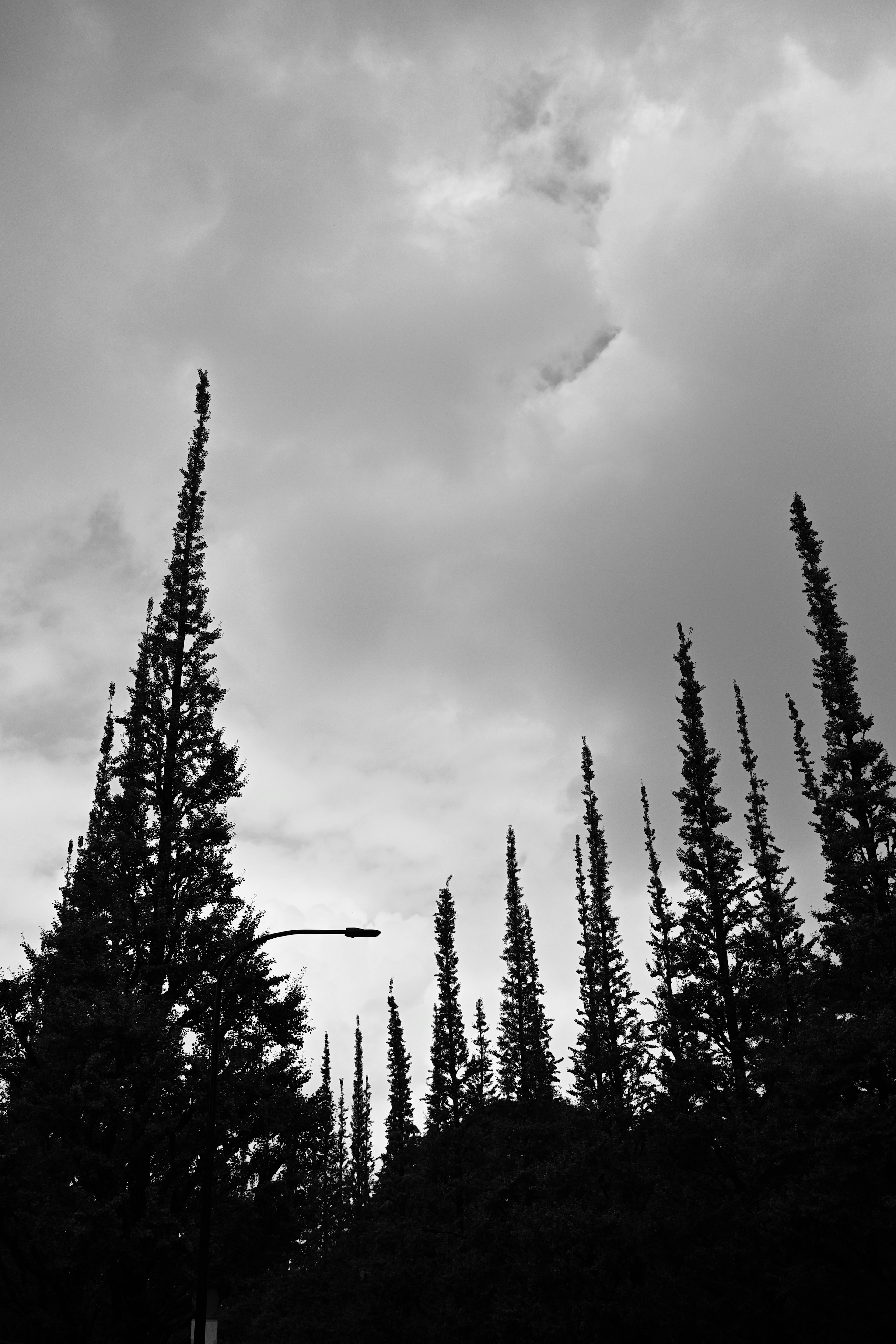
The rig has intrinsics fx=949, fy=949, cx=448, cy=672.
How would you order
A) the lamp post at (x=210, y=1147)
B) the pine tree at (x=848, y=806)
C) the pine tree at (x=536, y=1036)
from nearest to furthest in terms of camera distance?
the lamp post at (x=210, y=1147)
the pine tree at (x=848, y=806)
the pine tree at (x=536, y=1036)

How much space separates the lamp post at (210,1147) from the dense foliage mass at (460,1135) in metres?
1.32

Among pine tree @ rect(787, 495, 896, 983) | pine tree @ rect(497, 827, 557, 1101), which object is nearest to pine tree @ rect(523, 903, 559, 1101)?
pine tree @ rect(497, 827, 557, 1101)

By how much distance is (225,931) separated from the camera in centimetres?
2348

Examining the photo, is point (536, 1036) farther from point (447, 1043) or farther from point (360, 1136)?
point (360, 1136)

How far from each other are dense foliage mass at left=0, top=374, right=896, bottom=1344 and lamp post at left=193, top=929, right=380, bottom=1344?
1319 millimetres

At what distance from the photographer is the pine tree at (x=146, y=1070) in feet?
62.9

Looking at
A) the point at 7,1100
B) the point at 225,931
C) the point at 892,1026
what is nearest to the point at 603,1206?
the point at 892,1026

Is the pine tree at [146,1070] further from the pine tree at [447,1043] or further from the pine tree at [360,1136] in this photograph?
the pine tree at [360,1136]

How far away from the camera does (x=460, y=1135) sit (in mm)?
47594

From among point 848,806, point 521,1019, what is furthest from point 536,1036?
point 848,806

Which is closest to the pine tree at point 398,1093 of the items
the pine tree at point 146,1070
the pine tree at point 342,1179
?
the pine tree at point 342,1179

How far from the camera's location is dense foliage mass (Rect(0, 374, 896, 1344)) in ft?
65.1

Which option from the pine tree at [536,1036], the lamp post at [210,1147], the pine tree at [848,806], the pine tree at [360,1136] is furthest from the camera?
the pine tree at [360,1136]

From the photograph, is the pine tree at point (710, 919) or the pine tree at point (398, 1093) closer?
the pine tree at point (710, 919)
